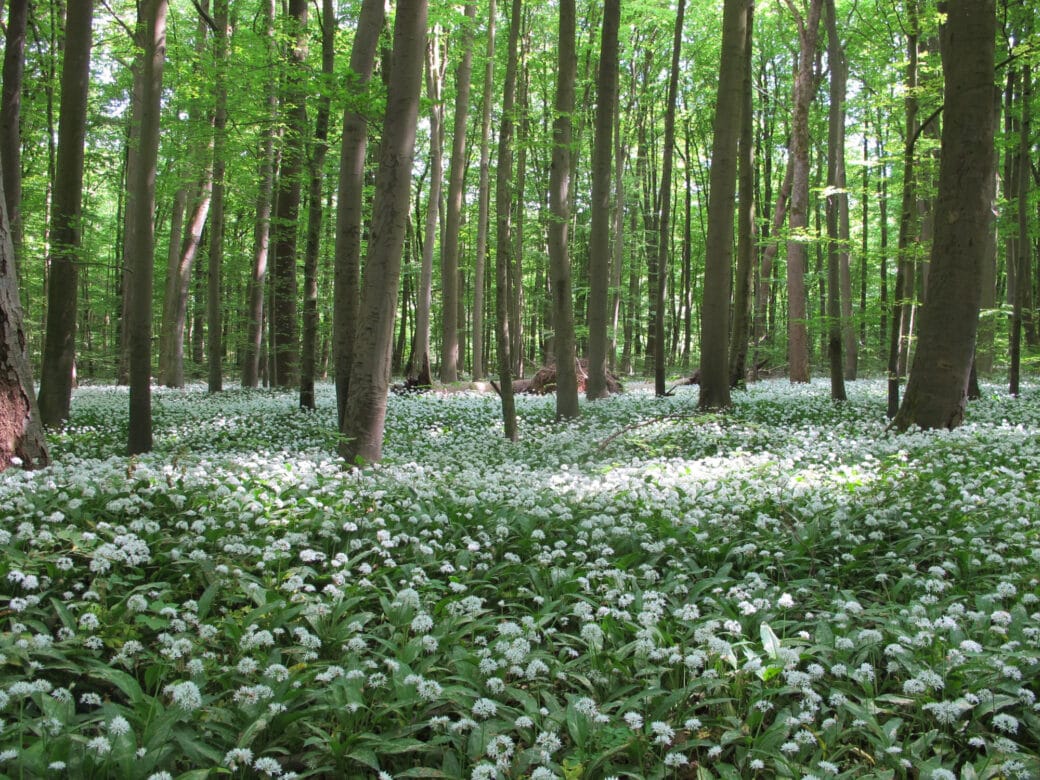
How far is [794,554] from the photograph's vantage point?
186 inches

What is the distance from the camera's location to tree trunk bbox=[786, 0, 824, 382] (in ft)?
55.6

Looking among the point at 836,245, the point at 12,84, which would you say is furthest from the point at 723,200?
the point at 12,84

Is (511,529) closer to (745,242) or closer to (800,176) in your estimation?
(745,242)

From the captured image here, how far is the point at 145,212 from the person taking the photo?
28.6 feet

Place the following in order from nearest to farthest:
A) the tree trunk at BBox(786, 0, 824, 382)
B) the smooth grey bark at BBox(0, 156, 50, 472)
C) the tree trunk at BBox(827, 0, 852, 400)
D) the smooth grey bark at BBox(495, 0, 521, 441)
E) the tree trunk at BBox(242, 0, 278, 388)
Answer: the smooth grey bark at BBox(0, 156, 50, 472) → the smooth grey bark at BBox(495, 0, 521, 441) → the tree trunk at BBox(827, 0, 852, 400) → the tree trunk at BBox(242, 0, 278, 388) → the tree trunk at BBox(786, 0, 824, 382)

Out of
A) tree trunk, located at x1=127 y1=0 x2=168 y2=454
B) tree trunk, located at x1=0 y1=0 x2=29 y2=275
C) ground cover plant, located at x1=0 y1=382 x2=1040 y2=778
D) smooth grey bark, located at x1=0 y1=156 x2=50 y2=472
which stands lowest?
ground cover plant, located at x1=0 y1=382 x2=1040 y2=778

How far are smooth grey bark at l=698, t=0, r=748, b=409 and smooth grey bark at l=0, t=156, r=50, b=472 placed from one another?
9578mm

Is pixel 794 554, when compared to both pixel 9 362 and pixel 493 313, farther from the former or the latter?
pixel 493 313

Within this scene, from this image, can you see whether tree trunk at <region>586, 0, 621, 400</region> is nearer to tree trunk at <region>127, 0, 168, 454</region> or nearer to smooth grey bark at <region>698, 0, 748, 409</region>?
smooth grey bark at <region>698, 0, 748, 409</region>

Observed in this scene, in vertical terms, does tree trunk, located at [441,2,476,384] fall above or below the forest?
above

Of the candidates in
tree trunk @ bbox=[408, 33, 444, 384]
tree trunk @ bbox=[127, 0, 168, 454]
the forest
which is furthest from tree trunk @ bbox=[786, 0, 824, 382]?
tree trunk @ bbox=[127, 0, 168, 454]

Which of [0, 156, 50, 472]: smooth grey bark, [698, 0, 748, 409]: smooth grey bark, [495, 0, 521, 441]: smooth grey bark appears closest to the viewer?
[0, 156, 50, 472]: smooth grey bark

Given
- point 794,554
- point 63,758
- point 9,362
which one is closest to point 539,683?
point 63,758

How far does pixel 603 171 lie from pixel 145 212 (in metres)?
7.89
